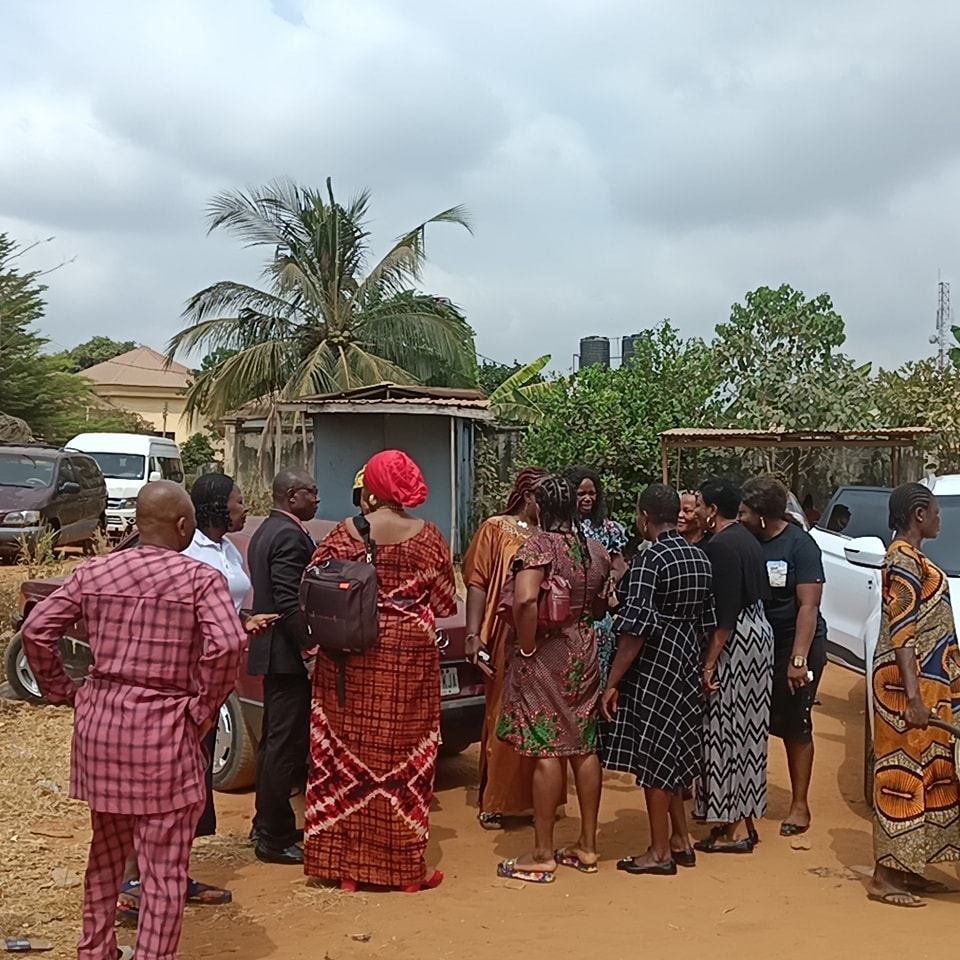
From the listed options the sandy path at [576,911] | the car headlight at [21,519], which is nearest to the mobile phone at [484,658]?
the sandy path at [576,911]

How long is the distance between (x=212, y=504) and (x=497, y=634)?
1730 millimetres

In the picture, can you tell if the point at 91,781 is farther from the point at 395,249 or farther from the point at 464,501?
the point at 395,249

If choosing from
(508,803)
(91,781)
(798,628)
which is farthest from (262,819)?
(798,628)

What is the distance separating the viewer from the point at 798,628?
539 centimetres

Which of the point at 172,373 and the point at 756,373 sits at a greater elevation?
the point at 172,373

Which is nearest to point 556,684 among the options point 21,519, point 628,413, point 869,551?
point 869,551

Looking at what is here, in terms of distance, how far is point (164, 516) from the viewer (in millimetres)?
3576

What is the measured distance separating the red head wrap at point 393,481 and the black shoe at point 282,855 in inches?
67.4

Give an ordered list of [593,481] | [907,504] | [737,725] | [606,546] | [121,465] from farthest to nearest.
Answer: [121,465]
[593,481]
[606,546]
[737,725]
[907,504]

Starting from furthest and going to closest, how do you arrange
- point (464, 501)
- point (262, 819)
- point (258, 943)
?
point (464, 501) < point (262, 819) < point (258, 943)

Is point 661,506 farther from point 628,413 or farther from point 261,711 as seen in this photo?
point 628,413

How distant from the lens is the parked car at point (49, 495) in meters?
15.8

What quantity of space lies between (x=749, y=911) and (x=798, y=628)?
142cm

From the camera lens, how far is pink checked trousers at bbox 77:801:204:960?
11.4 feet
